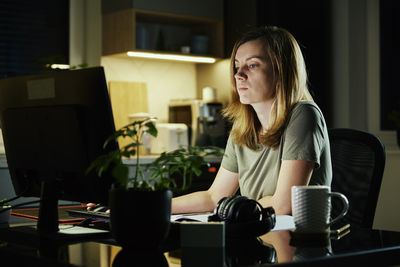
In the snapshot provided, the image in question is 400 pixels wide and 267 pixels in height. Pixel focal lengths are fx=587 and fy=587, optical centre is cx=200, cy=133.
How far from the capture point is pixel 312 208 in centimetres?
119

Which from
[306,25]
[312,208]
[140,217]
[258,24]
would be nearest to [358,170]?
[312,208]

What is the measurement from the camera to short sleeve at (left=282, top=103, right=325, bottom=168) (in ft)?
5.47

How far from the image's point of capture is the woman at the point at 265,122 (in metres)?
1.76

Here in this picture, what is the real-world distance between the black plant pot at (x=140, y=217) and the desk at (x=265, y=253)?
0.08 feet

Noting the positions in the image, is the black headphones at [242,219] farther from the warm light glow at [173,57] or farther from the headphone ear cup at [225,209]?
the warm light glow at [173,57]

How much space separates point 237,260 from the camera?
0.98 metres

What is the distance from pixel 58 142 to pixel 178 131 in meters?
2.56

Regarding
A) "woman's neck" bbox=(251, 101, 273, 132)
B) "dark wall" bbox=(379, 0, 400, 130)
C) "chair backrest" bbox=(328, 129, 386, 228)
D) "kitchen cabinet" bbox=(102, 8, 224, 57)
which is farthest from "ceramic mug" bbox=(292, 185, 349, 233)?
"dark wall" bbox=(379, 0, 400, 130)

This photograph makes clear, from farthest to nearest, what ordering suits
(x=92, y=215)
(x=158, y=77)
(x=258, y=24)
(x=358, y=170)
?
(x=158, y=77), (x=258, y=24), (x=358, y=170), (x=92, y=215)

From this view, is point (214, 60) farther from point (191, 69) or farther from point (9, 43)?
point (9, 43)

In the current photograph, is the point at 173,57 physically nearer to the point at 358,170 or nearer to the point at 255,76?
the point at 255,76

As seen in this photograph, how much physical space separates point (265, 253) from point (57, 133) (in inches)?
21.7

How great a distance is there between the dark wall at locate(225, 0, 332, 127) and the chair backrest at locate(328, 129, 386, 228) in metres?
2.10

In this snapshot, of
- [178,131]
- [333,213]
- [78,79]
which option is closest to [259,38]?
[333,213]
